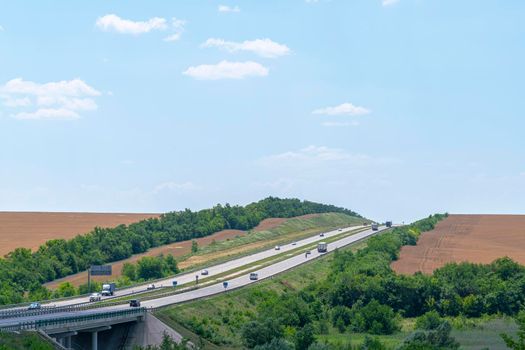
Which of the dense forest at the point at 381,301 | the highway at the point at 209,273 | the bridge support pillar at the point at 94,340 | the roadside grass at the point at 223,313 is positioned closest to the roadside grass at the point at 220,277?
the highway at the point at 209,273

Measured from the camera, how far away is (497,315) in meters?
114

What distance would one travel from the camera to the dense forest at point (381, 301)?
9769 cm

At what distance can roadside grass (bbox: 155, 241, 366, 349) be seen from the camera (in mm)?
87500

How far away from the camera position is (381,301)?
116 meters

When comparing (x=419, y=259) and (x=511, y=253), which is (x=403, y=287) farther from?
(x=511, y=253)

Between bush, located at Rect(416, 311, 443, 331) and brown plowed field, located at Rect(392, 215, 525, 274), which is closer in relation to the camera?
bush, located at Rect(416, 311, 443, 331)

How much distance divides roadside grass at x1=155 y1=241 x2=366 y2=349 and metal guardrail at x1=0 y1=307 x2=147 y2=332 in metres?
5.07

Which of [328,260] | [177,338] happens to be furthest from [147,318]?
[328,260]

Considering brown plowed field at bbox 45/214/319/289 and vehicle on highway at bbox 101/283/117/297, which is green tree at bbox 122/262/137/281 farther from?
vehicle on highway at bbox 101/283/117/297

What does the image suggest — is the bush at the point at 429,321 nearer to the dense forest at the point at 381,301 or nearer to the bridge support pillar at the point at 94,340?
the dense forest at the point at 381,301

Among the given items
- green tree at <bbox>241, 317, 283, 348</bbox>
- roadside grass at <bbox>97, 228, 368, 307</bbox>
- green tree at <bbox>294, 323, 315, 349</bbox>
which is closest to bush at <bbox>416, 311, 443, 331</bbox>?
green tree at <bbox>294, 323, 315, 349</bbox>

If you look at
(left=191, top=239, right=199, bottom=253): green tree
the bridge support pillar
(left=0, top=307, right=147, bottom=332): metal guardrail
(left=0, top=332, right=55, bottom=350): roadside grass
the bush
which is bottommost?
the bush

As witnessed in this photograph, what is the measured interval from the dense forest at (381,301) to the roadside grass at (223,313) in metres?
0.26

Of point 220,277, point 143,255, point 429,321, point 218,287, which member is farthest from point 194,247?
point 429,321
